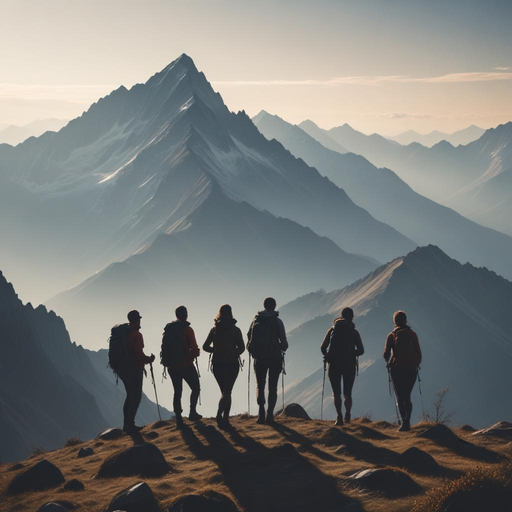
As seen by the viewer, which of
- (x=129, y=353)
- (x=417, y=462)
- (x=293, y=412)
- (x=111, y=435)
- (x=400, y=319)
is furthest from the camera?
(x=293, y=412)

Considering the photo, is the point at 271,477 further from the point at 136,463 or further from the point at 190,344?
the point at 190,344

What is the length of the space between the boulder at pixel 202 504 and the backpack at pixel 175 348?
7.11 m

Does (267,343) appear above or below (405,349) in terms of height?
above

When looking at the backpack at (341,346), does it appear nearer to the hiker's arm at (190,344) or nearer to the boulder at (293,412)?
the boulder at (293,412)

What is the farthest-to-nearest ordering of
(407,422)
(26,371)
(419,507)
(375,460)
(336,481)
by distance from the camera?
1. (26,371)
2. (407,422)
3. (375,460)
4. (336,481)
5. (419,507)

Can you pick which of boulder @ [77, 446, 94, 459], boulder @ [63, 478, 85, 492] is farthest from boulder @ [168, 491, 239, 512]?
boulder @ [77, 446, 94, 459]

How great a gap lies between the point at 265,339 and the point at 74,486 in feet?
22.6

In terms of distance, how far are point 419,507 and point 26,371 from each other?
456 feet

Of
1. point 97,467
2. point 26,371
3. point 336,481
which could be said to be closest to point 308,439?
point 336,481

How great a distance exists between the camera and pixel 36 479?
775 inches

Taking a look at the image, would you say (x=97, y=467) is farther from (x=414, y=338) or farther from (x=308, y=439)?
(x=414, y=338)

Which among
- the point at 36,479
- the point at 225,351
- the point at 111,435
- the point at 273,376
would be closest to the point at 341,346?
the point at 273,376

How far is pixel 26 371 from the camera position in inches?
5719

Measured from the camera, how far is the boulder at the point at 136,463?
1938 cm
